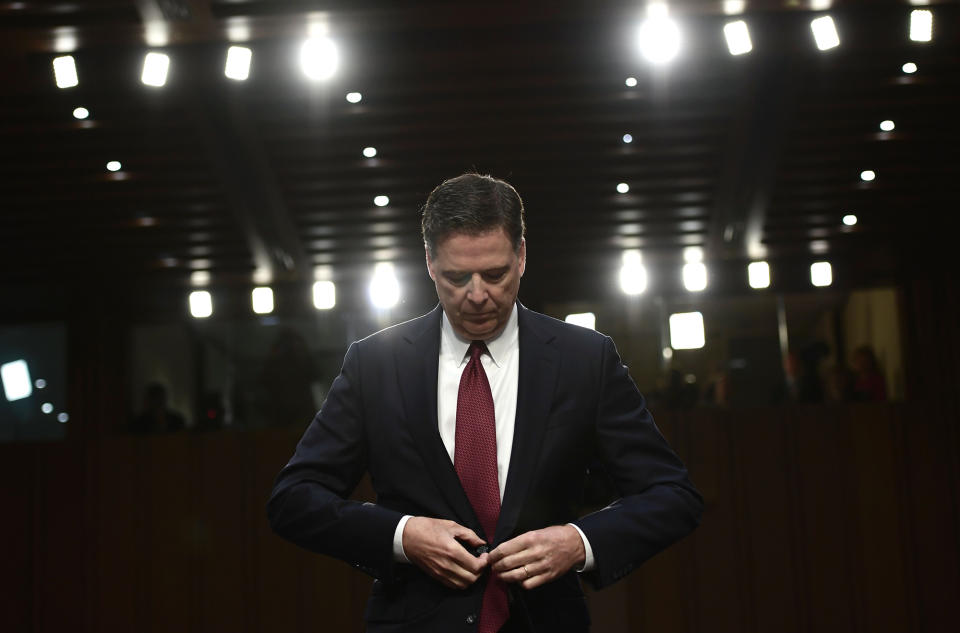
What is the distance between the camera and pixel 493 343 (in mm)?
1755

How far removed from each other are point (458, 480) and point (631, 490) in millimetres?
301

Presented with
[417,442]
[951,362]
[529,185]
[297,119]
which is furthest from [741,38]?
[417,442]

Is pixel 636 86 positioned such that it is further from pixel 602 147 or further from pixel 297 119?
pixel 297 119

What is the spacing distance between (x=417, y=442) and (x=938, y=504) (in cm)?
Answer: 833

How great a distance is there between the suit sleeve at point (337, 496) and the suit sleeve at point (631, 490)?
0.32 meters

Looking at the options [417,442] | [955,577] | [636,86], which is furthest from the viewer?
[955,577]

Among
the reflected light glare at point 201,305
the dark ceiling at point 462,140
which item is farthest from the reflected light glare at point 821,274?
the reflected light glare at point 201,305

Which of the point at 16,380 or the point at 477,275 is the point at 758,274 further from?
the point at 477,275

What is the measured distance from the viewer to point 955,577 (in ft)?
28.4

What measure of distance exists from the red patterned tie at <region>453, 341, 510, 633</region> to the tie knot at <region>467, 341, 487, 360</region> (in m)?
0.05

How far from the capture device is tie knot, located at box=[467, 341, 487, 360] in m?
1.74

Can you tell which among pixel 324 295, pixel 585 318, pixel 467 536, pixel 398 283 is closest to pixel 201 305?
pixel 324 295

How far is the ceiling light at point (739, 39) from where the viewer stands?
20.8 ft

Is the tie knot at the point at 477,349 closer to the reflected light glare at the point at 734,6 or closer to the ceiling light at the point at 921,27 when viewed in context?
the reflected light glare at the point at 734,6
